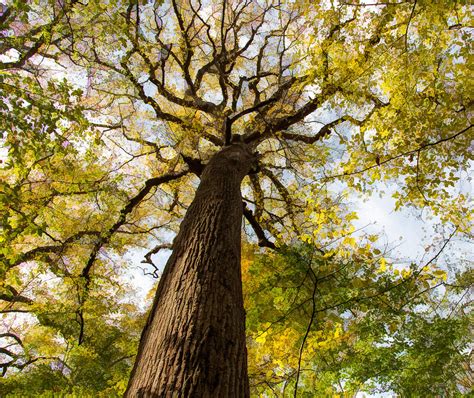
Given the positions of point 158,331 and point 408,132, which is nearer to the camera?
point 158,331

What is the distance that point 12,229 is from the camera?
345 cm

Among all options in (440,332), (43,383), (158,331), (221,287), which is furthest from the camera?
(440,332)

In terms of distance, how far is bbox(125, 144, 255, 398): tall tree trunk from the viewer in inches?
59.6

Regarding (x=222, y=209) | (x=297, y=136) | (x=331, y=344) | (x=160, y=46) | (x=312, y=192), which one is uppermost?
(x=160, y=46)

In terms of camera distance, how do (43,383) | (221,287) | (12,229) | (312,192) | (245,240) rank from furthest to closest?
(245,240)
(43,383)
(312,192)
(12,229)
(221,287)

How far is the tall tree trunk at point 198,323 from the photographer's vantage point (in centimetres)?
151

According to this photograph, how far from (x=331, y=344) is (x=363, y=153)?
2.85 meters

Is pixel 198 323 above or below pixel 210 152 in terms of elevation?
below

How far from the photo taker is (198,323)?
181cm

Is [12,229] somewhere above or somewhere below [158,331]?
above

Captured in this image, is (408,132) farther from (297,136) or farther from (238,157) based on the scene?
(297,136)

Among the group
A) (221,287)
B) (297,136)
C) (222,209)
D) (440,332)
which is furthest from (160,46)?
(440,332)

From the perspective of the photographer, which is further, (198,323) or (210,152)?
(210,152)

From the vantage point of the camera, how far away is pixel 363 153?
15.6 feet
